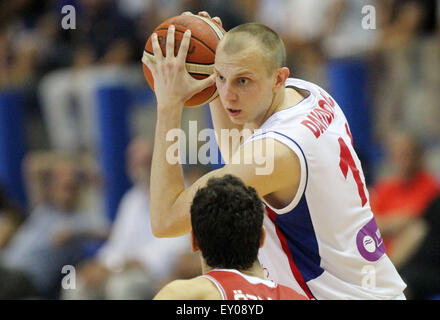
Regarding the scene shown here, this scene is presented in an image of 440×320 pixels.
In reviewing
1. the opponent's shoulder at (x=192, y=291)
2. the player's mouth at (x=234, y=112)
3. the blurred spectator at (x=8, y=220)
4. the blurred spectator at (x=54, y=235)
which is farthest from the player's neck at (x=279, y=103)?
the blurred spectator at (x=8, y=220)

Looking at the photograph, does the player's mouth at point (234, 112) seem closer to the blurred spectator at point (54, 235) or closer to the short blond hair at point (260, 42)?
the short blond hair at point (260, 42)

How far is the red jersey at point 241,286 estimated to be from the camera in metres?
2.78

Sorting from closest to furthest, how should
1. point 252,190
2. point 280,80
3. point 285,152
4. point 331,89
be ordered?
1. point 252,190
2. point 285,152
3. point 280,80
4. point 331,89

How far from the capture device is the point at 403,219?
6.71m

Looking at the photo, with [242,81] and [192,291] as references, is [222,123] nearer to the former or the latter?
[242,81]

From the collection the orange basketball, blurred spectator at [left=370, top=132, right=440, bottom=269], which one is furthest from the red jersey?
blurred spectator at [left=370, top=132, right=440, bottom=269]

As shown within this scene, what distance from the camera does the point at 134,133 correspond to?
850 centimetres

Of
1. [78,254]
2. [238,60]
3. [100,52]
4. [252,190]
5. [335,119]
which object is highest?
[100,52]

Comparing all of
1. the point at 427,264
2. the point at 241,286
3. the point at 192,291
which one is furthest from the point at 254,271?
the point at 427,264

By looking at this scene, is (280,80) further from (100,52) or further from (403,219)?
(100,52)

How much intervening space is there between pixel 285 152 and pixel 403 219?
372 cm

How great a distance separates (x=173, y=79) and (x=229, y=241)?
103 cm

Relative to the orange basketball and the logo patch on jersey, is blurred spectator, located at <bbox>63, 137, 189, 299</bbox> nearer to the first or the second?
the orange basketball
